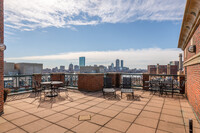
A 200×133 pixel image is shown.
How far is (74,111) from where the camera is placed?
4.14 meters

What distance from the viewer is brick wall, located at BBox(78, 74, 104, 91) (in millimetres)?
7922

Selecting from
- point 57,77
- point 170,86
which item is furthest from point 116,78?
point 57,77

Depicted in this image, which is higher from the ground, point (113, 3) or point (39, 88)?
point (113, 3)

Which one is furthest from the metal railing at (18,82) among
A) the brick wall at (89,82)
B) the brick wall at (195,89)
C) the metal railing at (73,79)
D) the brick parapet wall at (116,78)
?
the brick wall at (195,89)

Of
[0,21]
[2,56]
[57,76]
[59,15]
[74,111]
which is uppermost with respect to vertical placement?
[59,15]

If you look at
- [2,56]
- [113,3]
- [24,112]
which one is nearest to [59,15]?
[113,3]

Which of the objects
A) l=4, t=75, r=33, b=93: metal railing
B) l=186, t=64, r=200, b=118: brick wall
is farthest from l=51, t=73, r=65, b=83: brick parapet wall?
l=186, t=64, r=200, b=118: brick wall

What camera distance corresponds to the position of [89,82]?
7926 millimetres

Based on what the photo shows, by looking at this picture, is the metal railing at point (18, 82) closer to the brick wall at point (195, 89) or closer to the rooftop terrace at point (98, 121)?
the rooftop terrace at point (98, 121)

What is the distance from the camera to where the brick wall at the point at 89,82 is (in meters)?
7.92

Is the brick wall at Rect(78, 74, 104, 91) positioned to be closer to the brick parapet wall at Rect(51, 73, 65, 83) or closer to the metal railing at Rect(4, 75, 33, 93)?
the brick parapet wall at Rect(51, 73, 65, 83)

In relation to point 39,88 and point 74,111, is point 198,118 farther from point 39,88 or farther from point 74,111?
point 39,88

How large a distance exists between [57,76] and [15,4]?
553cm

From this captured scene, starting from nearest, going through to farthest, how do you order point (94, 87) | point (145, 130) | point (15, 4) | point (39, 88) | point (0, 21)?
point (145, 130)
point (0, 21)
point (15, 4)
point (39, 88)
point (94, 87)
